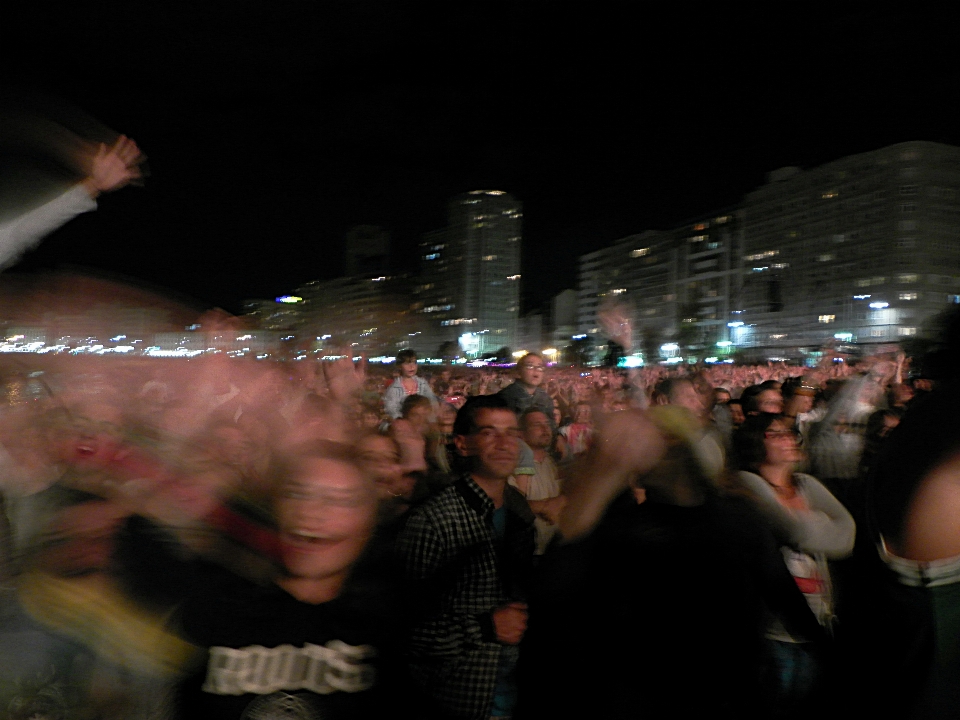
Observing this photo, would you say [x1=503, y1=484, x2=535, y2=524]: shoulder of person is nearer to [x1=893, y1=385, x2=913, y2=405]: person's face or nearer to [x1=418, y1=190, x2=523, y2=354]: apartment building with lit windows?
[x1=893, y1=385, x2=913, y2=405]: person's face

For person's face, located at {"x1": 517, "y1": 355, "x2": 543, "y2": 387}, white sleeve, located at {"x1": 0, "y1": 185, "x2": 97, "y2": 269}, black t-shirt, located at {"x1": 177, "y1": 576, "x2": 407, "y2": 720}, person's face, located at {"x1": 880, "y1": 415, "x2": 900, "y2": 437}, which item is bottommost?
black t-shirt, located at {"x1": 177, "y1": 576, "x2": 407, "y2": 720}

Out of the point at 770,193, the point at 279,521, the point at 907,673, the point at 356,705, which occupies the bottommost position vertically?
the point at 356,705

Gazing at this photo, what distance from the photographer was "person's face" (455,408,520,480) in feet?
8.90

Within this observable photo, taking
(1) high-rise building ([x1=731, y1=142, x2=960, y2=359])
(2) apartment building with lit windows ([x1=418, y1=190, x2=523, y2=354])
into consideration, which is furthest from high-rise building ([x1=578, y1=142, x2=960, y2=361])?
(2) apartment building with lit windows ([x1=418, y1=190, x2=523, y2=354])

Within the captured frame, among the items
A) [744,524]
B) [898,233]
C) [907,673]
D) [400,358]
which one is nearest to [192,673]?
[907,673]

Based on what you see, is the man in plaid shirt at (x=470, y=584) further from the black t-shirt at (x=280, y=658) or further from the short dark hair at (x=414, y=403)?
the short dark hair at (x=414, y=403)

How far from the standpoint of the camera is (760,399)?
5.80 meters

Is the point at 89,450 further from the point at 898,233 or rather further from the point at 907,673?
the point at 898,233

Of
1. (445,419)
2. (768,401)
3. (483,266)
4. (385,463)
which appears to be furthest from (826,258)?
(385,463)

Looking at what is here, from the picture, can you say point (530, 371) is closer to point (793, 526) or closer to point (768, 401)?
point (768, 401)

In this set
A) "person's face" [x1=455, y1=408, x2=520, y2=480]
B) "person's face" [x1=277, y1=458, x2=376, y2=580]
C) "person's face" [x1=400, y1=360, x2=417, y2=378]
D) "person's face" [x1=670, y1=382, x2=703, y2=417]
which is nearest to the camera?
"person's face" [x1=277, y1=458, x2=376, y2=580]

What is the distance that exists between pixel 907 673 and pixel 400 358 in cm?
716

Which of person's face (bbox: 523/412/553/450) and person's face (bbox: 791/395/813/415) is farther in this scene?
person's face (bbox: 791/395/813/415)

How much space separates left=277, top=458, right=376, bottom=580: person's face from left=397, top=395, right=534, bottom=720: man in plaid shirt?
0.26m
